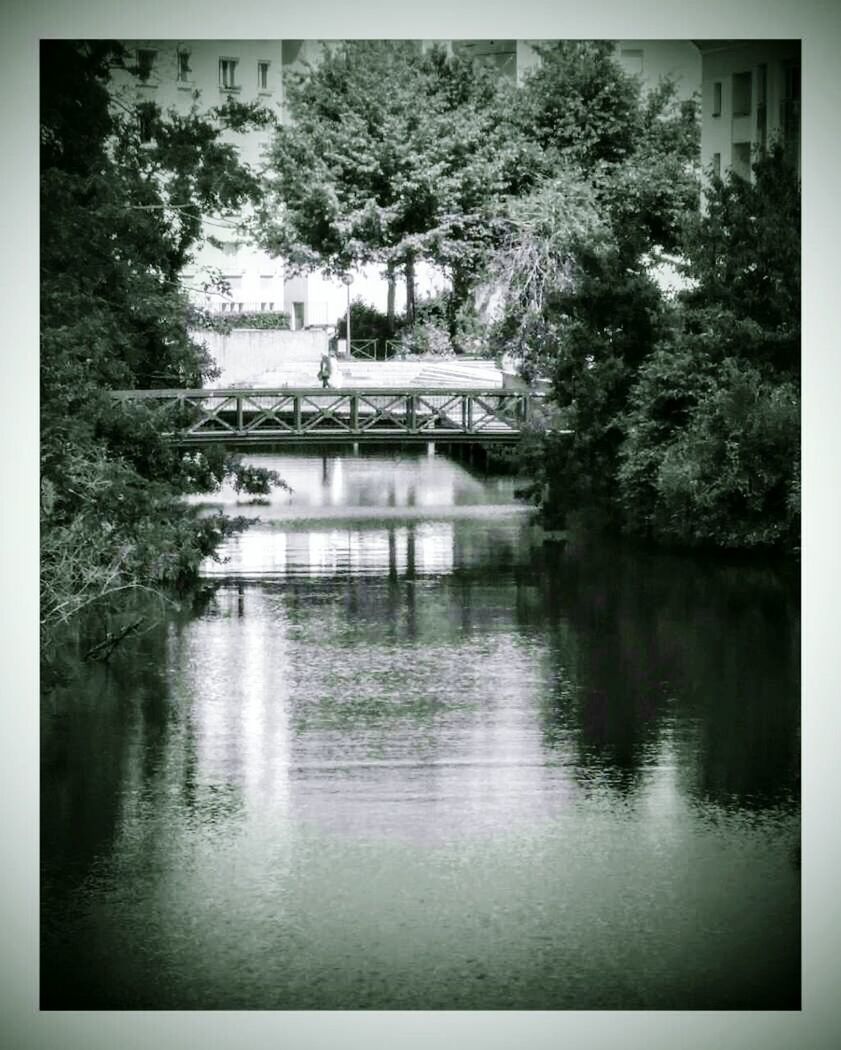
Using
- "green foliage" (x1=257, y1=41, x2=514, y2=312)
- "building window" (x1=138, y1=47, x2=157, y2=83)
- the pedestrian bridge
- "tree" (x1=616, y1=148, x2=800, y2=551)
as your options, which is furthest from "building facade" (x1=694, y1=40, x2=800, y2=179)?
"building window" (x1=138, y1=47, x2=157, y2=83)

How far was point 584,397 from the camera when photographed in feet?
28.4

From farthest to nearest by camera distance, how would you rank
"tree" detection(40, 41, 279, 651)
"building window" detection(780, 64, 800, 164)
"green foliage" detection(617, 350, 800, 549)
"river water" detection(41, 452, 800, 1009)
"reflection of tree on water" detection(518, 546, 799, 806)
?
"green foliage" detection(617, 350, 800, 549) < "reflection of tree on water" detection(518, 546, 799, 806) < "tree" detection(40, 41, 279, 651) < "building window" detection(780, 64, 800, 164) < "river water" detection(41, 452, 800, 1009)

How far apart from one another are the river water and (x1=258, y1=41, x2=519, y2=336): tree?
109 centimetres

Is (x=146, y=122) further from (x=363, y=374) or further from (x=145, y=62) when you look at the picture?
(x=363, y=374)

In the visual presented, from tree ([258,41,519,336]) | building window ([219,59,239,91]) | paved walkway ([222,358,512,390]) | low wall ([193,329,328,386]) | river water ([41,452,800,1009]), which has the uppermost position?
building window ([219,59,239,91])

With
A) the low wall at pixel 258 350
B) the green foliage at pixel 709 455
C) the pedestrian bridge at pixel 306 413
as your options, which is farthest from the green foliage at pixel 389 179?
the green foliage at pixel 709 455

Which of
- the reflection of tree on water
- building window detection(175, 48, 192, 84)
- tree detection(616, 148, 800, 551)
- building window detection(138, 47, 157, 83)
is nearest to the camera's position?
building window detection(138, 47, 157, 83)

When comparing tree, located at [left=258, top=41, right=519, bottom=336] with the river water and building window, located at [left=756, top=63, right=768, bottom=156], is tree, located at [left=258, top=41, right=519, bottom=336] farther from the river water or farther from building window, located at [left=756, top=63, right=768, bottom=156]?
the river water

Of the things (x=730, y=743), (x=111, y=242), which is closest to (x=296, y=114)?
(x=111, y=242)

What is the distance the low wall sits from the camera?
6.84 meters

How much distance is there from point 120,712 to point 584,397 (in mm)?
2680

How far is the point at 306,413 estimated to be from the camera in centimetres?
723

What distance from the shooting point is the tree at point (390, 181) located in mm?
6508

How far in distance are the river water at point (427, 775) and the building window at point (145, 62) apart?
192 cm
